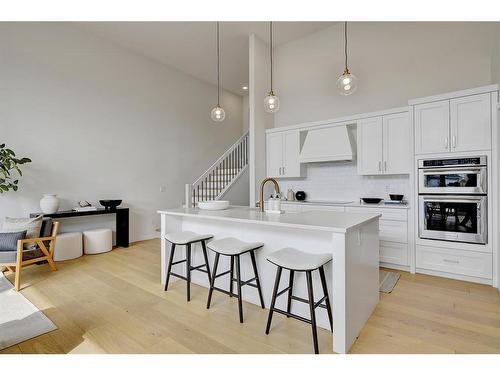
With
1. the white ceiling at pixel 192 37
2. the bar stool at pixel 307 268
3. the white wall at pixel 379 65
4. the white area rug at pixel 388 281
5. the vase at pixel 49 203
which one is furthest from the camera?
the white ceiling at pixel 192 37

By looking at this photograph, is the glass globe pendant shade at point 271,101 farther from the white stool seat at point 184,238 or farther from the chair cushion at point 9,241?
the chair cushion at point 9,241

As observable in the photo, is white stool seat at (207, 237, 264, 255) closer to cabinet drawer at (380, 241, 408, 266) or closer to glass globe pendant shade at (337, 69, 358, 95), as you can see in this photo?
glass globe pendant shade at (337, 69, 358, 95)

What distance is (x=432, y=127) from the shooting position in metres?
3.46

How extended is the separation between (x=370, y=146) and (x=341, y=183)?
2.97ft

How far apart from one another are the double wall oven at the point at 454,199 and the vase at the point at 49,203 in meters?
5.57

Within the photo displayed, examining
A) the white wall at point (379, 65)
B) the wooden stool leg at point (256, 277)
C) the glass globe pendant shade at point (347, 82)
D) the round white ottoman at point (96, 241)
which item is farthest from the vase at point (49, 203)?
the glass globe pendant shade at point (347, 82)

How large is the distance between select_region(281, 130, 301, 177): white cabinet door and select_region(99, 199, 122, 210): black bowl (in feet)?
10.9

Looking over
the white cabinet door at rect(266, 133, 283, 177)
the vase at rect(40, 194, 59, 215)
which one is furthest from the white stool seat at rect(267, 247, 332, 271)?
the vase at rect(40, 194, 59, 215)

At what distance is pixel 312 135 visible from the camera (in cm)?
471

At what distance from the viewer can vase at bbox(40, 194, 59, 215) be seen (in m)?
4.03

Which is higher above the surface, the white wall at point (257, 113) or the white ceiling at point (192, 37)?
the white ceiling at point (192, 37)

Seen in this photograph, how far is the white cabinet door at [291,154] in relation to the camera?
4918 mm
